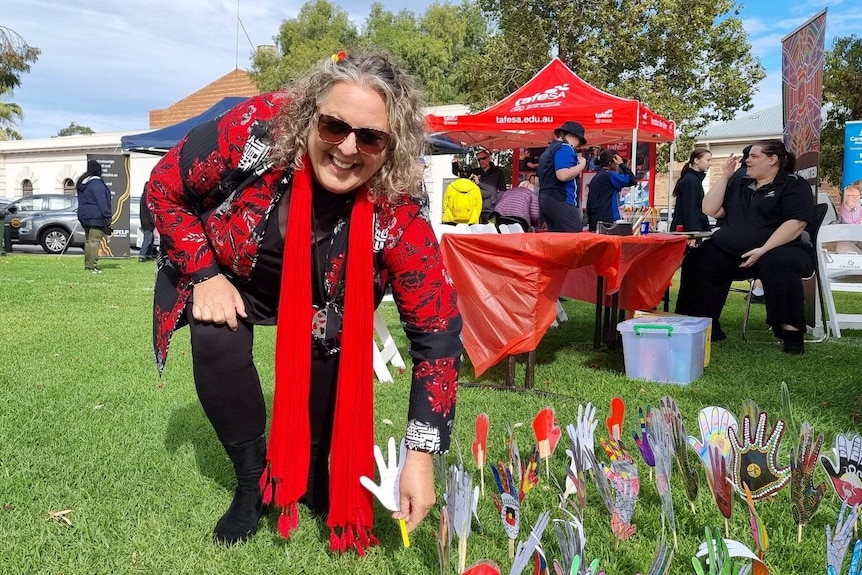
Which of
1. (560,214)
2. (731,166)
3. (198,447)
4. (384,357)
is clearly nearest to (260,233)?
(198,447)

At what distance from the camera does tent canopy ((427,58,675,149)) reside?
29.3ft

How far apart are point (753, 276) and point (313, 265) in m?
4.10

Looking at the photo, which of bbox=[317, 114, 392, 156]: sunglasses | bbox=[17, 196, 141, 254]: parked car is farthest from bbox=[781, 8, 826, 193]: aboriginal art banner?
bbox=[17, 196, 141, 254]: parked car

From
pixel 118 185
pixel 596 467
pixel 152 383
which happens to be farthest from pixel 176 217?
pixel 118 185

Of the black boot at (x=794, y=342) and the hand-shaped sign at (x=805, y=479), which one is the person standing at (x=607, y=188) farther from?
the hand-shaped sign at (x=805, y=479)

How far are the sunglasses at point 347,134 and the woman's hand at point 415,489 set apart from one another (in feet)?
2.36

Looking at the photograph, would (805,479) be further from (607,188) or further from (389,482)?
(607,188)

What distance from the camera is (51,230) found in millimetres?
15062

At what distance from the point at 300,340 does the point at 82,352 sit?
3237 millimetres

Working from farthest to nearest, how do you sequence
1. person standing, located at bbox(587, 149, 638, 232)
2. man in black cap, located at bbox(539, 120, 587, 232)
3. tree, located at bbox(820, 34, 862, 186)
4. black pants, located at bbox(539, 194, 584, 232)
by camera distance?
1. tree, located at bbox(820, 34, 862, 186)
2. person standing, located at bbox(587, 149, 638, 232)
3. black pants, located at bbox(539, 194, 584, 232)
4. man in black cap, located at bbox(539, 120, 587, 232)

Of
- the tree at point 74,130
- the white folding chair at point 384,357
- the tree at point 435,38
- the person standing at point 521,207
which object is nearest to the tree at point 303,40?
the tree at point 435,38

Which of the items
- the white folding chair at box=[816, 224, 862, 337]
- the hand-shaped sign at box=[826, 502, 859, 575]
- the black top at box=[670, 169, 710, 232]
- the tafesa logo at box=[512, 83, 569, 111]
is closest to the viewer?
the hand-shaped sign at box=[826, 502, 859, 575]

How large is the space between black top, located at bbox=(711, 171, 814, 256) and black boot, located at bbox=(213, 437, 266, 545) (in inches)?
161

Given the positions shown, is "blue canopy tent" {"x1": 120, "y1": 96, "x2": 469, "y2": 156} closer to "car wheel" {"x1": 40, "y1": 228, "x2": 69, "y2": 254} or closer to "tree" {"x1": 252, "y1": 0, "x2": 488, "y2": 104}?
"car wheel" {"x1": 40, "y1": 228, "x2": 69, "y2": 254}
